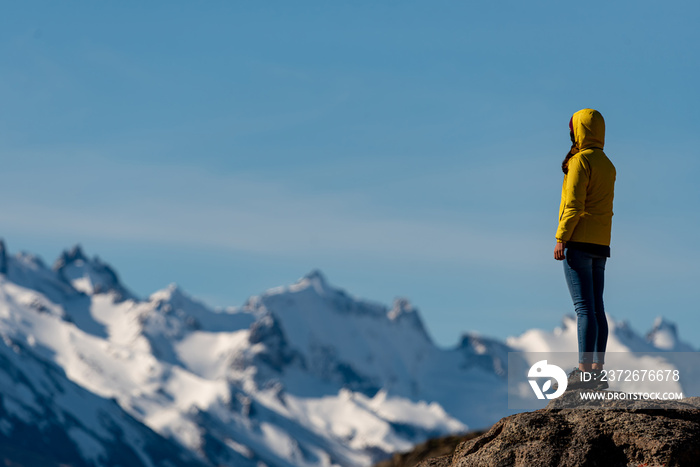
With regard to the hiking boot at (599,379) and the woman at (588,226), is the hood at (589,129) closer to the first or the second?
the woman at (588,226)

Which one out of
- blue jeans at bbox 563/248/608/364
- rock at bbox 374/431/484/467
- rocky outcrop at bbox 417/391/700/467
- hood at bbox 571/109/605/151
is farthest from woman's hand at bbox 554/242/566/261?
rock at bbox 374/431/484/467

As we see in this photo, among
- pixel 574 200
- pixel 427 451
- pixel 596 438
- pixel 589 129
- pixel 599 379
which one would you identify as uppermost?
pixel 427 451

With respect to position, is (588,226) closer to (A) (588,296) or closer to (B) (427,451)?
(A) (588,296)

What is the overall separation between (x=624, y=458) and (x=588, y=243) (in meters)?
3.58

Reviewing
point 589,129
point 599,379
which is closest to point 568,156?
point 589,129

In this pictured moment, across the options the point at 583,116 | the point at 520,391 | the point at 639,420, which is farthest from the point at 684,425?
the point at 583,116

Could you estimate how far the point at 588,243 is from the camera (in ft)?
A: 47.5

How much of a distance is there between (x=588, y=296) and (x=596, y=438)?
9.68ft

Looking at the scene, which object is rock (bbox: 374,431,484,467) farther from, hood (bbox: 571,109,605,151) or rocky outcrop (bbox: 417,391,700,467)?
rocky outcrop (bbox: 417,391,700,467)

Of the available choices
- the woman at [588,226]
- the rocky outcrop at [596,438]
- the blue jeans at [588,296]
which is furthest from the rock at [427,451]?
the rocky outcrop at [596,438]

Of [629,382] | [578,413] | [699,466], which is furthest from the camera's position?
[629,382]

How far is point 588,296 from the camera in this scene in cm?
1460

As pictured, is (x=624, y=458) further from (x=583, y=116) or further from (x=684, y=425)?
(x=583, y=116)

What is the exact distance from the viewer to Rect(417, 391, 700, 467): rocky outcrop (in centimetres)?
1177
